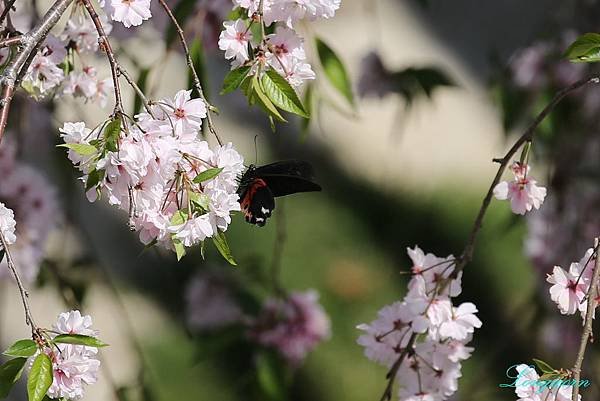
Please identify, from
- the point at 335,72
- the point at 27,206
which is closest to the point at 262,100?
the point at 335,72

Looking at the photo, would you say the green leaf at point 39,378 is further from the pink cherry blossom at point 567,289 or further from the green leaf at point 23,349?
the pink cherry blossom at point 567,289

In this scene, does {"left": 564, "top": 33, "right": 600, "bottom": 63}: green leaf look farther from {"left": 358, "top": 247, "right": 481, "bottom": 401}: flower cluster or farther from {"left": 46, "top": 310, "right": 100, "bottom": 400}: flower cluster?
{"left": 46, "top": 310, "right": 100, "bottom": 400}: flower cluster

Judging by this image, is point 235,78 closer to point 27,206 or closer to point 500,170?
point 500,170

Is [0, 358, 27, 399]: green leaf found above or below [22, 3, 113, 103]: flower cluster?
below

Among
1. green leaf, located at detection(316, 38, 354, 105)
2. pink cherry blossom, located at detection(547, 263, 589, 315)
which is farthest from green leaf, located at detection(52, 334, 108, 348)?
green leaf, located at detection(316, 38, 354, 105)

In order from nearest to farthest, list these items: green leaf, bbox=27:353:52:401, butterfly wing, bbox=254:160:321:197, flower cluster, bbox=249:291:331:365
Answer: green leaf, bbox=27:353:52:401 → butterfly wing, bbox=254:160:321:197 → flower cluster, bbox=249:291:331:365

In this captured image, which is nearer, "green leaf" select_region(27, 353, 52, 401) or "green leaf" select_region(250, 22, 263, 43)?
"green leaf" select_region(27, 353, 52, 401)

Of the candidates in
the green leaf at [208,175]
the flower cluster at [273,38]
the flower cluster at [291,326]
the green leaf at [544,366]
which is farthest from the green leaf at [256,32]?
the flower cluster at [291,326]
